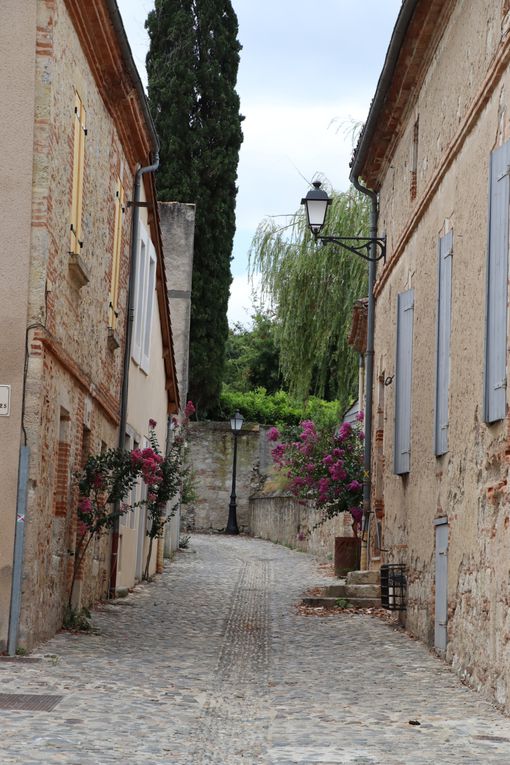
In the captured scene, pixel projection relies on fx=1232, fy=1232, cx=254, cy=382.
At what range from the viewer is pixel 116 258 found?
1496 cm

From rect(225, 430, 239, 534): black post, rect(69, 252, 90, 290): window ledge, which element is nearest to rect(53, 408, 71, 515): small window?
rect(69, 252, 90, 290): window ledge

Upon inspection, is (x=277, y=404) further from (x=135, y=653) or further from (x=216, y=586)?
(x=135, y=653)

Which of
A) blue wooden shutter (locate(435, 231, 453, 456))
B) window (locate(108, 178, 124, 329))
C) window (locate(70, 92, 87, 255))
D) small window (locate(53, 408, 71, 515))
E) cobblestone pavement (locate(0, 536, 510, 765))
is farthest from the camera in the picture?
window (locate(108, 178, 124, 329))

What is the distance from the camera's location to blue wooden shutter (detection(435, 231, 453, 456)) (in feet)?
36.8

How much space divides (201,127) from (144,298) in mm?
16486

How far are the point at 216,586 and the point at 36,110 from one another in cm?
1024

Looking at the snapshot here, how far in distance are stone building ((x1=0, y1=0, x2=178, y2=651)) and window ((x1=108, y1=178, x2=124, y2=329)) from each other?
1.6 inches

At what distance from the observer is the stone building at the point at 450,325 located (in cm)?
892

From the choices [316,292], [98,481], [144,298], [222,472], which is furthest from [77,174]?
[222,472]

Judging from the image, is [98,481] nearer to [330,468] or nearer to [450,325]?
[450,325]

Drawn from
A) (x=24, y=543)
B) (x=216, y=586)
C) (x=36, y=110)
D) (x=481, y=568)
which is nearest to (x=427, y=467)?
(x=481, y=568)

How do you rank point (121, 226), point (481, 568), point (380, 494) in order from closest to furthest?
1. point (481, 568)
2. point (121, 226)
3. point (380, 494)

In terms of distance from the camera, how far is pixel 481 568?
9.33 metres

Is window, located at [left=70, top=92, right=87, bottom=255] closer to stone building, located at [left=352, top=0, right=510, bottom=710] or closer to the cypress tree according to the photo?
stone building, located at [left=352, top=0, right=510, bottom=710]
